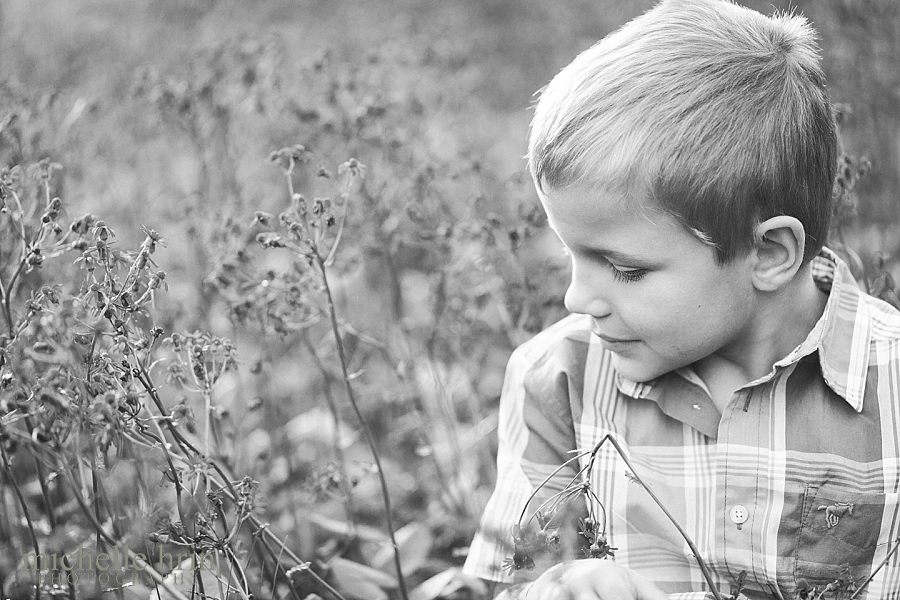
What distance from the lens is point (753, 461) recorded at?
1960mm

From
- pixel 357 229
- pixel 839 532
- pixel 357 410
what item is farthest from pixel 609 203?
pixel 357 229

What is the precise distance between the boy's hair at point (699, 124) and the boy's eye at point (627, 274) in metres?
0.13

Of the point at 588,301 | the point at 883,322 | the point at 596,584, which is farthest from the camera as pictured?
the point at 883,322

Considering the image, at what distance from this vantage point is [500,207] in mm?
4219

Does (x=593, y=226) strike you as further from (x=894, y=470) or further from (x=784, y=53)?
(x=894, y=470)

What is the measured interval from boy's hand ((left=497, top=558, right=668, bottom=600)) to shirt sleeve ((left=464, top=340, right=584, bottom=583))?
1.36 ft

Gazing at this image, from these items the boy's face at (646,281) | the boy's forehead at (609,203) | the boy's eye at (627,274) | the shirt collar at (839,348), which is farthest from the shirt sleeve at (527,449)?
the boy's forehead at (609,203)

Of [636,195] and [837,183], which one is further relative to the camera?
[837,183]

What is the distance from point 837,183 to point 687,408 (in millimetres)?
768

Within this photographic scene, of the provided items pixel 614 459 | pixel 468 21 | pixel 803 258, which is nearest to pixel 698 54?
pixel 803 258

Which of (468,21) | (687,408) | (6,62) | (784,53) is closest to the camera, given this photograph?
(784,53)

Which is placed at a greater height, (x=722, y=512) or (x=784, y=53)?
(x=784, y=53)

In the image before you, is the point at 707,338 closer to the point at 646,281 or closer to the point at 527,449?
the point at 646,281

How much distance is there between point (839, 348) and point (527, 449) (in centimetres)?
73
